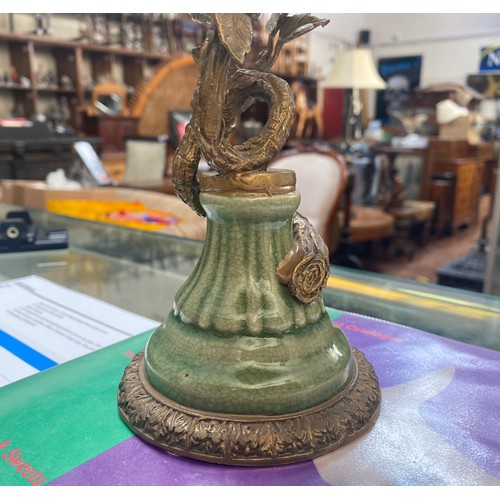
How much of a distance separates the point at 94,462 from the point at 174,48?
4.86 metres

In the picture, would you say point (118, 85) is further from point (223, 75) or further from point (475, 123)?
point (223, 75)

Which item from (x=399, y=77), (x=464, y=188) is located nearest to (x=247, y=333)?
(x=464, y=188)

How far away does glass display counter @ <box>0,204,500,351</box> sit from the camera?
23.9 inches

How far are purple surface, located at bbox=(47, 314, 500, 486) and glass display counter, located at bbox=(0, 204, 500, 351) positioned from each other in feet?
0.17

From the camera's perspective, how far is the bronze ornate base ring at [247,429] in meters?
0.34

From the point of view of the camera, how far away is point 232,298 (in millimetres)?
365

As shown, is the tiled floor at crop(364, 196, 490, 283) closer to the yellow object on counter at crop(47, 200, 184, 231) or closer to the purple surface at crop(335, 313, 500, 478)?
the yellow object on counter at crop(47, 200, 184, 231)

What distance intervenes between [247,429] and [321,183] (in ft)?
5.56

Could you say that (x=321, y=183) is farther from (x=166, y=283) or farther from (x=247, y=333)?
(x=247, y=333)

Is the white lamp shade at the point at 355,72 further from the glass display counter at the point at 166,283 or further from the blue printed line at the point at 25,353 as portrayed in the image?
the blue printed line at the point at 25,353

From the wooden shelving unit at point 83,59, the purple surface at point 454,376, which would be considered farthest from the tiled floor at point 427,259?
the wooden shelving unit at point 83,59

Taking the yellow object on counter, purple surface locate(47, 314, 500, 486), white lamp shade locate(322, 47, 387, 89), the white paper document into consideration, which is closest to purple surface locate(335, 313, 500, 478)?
purple surface locate(47, 314, 500, 486)

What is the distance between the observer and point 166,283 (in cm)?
76

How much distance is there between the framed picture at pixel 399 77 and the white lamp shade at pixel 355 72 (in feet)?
12.2
